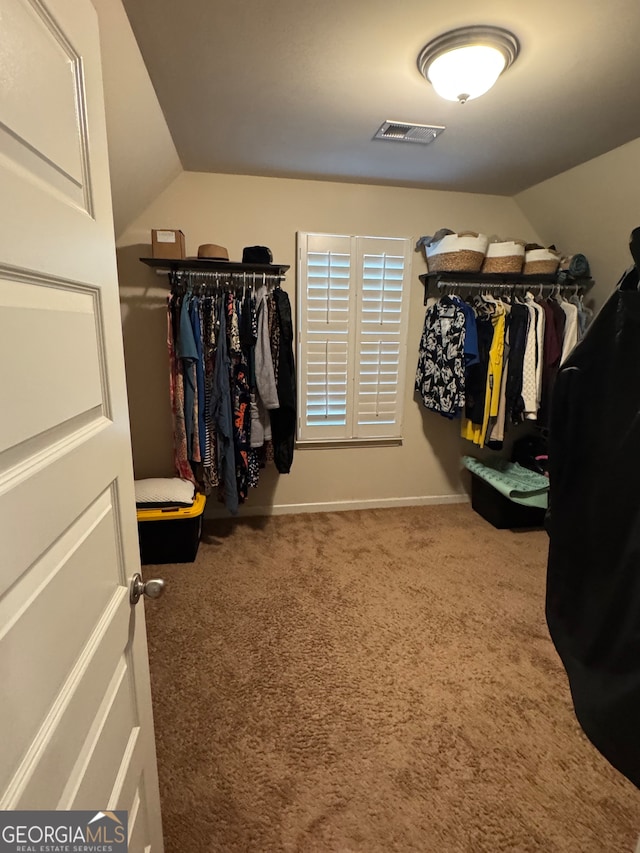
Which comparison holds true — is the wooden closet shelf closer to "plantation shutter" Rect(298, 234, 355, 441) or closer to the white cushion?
"plantation shutter" Rect(298, 234, 355, 441)

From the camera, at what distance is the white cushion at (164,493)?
100 inches

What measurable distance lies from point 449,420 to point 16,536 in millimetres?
3250

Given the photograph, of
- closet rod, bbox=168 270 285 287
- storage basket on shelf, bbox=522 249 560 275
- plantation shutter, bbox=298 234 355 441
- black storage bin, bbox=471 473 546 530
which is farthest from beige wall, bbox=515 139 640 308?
closet rod, bbox=168 270 285 287

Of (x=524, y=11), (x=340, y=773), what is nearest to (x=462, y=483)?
(x=340, y=773)

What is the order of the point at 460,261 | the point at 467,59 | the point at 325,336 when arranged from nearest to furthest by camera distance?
1. the point at 467,59
2. the point at 460,261
3. the point at 325,336

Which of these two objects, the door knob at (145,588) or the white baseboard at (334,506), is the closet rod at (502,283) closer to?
the white baseboard at (334,506)

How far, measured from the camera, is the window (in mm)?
2914

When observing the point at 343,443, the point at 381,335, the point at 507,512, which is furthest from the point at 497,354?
the point at 343,443

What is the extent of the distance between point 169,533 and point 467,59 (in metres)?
2.72

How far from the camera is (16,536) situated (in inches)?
20.1

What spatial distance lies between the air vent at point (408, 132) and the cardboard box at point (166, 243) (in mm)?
1245

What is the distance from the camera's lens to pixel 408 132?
2.13 m

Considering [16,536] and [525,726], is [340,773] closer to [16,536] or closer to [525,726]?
[525,726]

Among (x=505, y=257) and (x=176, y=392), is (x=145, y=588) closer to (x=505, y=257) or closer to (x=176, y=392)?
(x=176, y=392)
